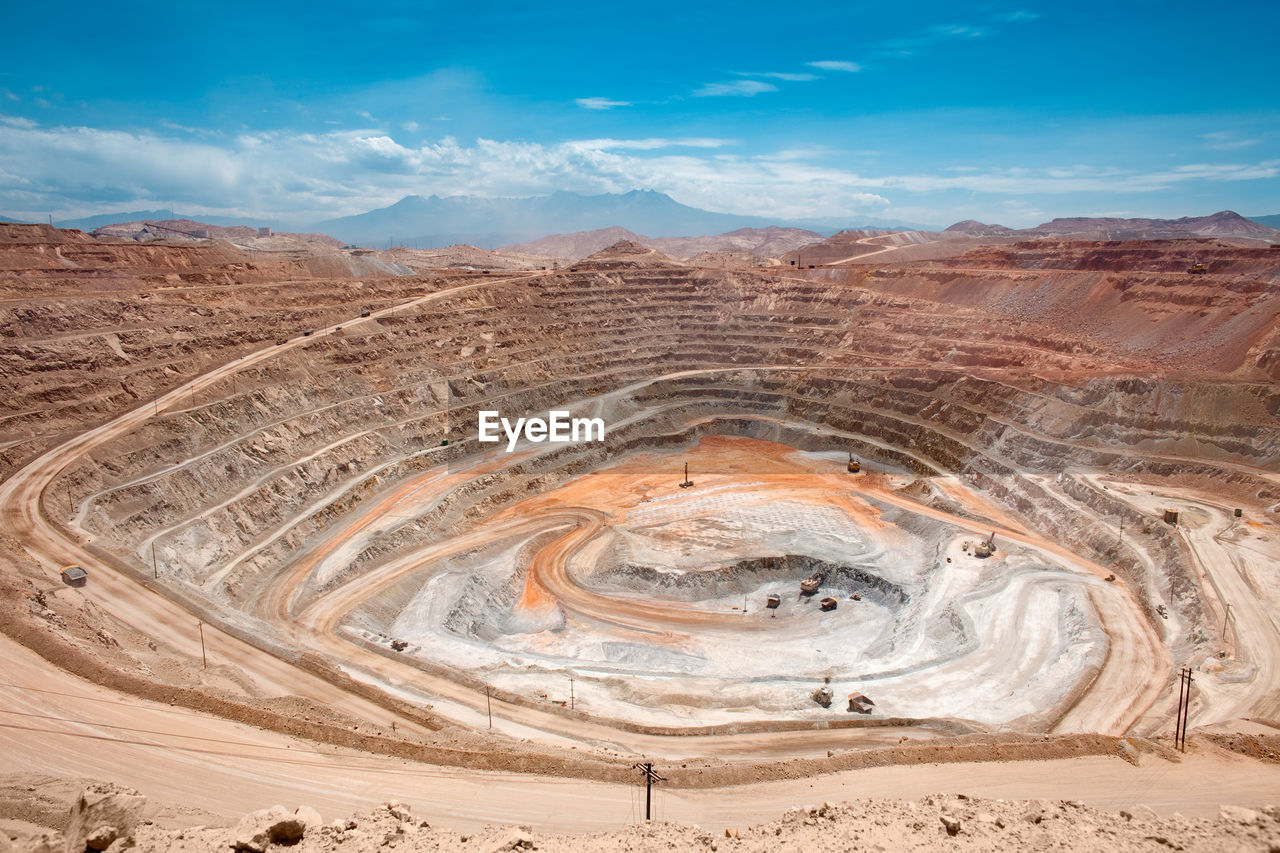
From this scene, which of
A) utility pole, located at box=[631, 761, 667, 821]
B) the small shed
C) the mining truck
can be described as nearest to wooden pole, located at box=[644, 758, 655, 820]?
utility pole, located at box=[631, 761, 667, 821]

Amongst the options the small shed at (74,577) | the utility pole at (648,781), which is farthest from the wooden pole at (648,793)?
the small shed at (74,577)

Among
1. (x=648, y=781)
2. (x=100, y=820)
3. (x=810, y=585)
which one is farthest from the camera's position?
(x=810, y=585)

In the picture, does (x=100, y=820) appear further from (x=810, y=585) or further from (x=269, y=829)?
(x=810, y=585)

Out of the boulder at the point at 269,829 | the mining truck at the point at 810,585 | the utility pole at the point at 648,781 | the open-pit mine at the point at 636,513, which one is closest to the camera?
the boulder at the point at 269,829

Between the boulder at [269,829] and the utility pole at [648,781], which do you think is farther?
the utility pole at [648,781]

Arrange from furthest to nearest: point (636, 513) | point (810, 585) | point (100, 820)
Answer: point (636, 513)
point (810, 585)
point (100, 820)

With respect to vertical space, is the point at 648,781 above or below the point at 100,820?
below

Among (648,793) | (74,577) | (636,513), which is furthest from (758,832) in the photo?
(636,513)

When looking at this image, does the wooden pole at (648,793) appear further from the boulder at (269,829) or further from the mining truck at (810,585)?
the mining truck at (810,585)
